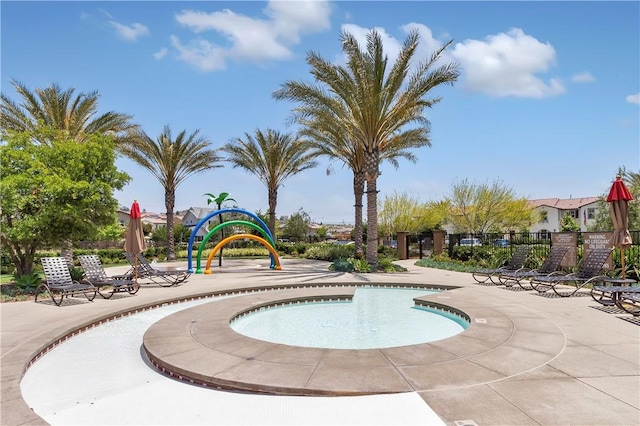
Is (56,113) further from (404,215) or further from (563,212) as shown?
(563,212)

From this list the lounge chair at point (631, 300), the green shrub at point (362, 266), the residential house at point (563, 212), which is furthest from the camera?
the residential house at point (563, 212)

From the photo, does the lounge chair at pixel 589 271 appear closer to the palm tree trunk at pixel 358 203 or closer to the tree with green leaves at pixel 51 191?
the palm tree trunk at pixel 358 203

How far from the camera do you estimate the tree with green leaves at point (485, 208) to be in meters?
38.7

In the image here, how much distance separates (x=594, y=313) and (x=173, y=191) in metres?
28.2

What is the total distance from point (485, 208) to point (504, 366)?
119 ft

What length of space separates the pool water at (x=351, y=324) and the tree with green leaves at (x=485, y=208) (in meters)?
30.0

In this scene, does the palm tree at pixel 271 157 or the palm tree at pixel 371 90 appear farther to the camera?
the palm tree at pixel 271 157

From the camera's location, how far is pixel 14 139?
44.5 feet

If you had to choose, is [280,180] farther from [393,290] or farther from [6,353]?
[6,353]

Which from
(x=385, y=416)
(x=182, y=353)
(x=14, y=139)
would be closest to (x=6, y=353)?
(x=182, y=353)

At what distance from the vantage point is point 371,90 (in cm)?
1769

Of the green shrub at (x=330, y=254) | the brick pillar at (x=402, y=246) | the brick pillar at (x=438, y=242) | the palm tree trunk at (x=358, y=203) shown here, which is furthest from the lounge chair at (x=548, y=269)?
the brick pillar at (x=402, y=246)

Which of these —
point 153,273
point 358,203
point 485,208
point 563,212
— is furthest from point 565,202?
point 153,273

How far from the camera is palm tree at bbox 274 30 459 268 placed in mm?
17531
